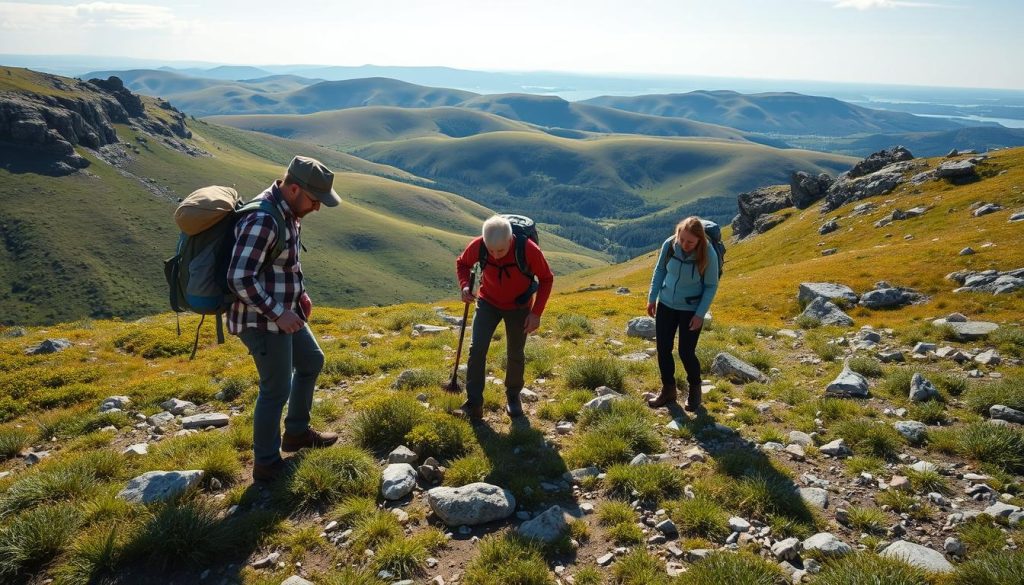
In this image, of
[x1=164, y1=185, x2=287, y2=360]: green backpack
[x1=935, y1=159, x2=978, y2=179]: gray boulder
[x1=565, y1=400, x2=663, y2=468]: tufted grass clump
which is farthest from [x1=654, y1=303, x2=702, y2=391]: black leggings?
[x1=935, y1=159, x2=978, y2=179]: gray boulder

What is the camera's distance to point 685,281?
963cm

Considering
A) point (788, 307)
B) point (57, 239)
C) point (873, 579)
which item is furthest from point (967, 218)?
point (57, 239)

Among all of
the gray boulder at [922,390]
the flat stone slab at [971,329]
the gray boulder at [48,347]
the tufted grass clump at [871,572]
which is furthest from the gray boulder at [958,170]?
the gray boulder at [48,347]

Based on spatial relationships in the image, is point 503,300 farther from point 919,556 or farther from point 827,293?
point 827,293

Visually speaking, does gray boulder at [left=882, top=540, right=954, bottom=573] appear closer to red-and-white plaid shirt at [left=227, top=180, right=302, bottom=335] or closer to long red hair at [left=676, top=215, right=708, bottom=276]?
long red hair at [left=676, top=215, right=708, bottom=276]

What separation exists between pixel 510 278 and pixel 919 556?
20.4 ft

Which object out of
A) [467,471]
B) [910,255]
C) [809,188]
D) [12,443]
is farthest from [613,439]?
[809,188]

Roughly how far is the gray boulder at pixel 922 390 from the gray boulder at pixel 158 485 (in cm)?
1238

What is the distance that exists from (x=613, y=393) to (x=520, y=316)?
10.2 ft

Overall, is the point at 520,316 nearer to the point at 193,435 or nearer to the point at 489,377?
the point at 489,377

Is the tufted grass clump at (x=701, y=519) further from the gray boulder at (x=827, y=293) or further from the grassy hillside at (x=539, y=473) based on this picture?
the gray boulder at (x=827, y=293)

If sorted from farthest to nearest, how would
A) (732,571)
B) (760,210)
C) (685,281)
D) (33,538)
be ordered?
(760,210)
(685,281)
(33,538)
(732,571)

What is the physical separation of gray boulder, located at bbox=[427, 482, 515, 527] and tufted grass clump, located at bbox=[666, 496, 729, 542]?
2.14 meters

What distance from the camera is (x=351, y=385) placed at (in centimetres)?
1187
